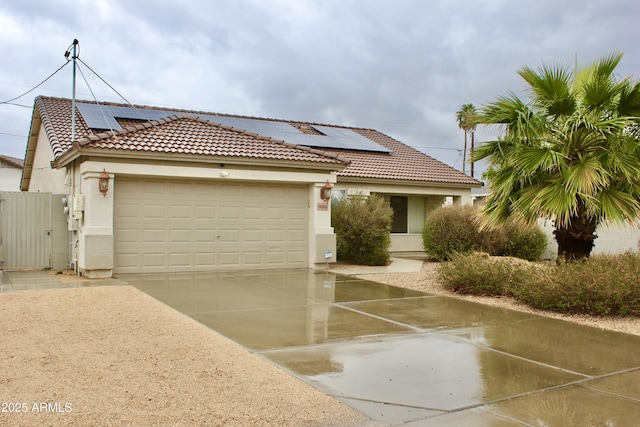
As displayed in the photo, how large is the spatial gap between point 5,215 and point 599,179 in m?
13.8

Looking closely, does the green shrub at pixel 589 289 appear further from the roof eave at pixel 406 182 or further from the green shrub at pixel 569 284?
the roof eave at pixel 406 182

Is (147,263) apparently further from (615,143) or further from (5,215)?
(615,143)

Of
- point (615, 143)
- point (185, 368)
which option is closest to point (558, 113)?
point (615, 143)

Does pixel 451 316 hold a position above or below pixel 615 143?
below

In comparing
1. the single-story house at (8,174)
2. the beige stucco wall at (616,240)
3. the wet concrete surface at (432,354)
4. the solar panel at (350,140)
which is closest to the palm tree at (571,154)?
the wet concrete surface at (432,354)

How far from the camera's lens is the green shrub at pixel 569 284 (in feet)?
30.7

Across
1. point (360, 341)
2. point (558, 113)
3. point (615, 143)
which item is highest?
point (558, 113)

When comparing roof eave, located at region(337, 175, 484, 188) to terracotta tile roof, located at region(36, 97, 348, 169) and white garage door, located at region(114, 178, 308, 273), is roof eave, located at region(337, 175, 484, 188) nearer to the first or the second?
terracotta tile roof, located at region(36, 97, 348, 169)

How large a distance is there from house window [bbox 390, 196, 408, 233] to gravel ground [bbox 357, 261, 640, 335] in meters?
5.57

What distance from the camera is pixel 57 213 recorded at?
15.2 metres

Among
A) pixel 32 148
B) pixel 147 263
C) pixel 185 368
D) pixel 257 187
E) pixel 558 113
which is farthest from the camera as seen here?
pixel 32 148

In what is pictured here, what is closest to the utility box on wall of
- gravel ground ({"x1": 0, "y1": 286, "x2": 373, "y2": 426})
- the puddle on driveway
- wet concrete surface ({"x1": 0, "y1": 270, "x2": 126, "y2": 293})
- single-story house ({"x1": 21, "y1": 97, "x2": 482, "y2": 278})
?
single-story house ({"x1": 21, "y1": 97, "x2": 482, "y2": 278})

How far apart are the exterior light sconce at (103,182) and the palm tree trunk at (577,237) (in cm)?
999

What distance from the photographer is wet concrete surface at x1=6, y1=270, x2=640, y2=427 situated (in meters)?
5.20
